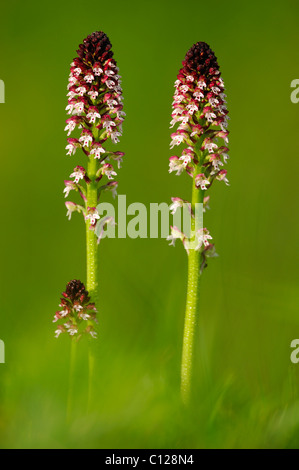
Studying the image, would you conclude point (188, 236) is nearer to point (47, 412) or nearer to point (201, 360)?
point (201, 360)

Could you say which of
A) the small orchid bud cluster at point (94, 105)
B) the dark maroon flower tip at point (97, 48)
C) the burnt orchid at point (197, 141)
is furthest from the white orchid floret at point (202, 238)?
the dark maroon flower tip at point (97, 48)

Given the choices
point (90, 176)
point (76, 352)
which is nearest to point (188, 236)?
point (90, 176)

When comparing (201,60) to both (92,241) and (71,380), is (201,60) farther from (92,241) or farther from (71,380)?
(71,380)

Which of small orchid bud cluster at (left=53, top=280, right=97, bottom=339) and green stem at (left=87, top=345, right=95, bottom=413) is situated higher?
small orchid bud cluster at (left=53, top=280, right=97, bottom=339)

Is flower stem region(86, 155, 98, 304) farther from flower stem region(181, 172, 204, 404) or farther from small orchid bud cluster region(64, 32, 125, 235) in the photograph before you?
flower stem region(181, 172, 204, 404)

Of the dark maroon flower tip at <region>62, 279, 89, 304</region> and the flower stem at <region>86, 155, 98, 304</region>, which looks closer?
the dark maroon flower tip at <region>62, 279, 89, 304</region>

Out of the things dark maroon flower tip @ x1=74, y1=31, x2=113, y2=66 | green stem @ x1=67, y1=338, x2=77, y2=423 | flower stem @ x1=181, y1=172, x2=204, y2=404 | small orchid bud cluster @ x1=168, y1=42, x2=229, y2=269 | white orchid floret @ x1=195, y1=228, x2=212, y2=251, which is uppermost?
dark maroon flower tip @ x1=74, y1=31, x2=113, y2=66

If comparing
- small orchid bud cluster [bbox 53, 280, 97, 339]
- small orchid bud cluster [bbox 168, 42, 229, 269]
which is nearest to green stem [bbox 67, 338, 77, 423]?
small orchid bud cluster [bbox 53, 280, 97, 339]

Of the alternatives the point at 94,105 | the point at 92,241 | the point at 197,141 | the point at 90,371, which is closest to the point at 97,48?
the point at 94,105
